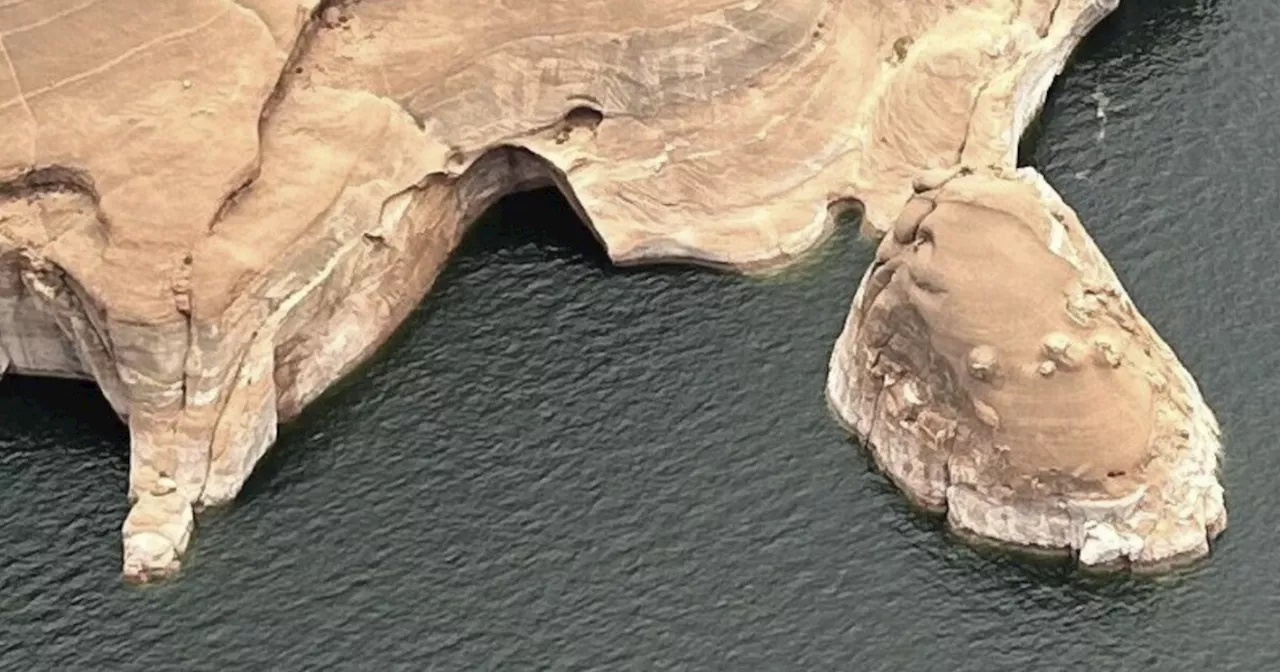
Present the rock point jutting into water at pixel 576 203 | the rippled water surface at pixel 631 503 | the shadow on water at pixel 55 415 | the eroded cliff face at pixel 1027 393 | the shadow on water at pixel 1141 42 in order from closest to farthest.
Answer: the rippled water surface at pixel 631 503 → the eroded cliff face at pixel 1027 393 → the rock point jutting into water at pixel 576 203 → the shadow on water at pixel 55 415 → the shadow on water at pixel 1141 42

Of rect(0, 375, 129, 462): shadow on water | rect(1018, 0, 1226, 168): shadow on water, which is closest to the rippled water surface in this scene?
rect(0, 375, 129, 462): shadow on water

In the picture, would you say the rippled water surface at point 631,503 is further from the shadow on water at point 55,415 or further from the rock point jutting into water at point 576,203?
the rock point jutting into water at point 576,203

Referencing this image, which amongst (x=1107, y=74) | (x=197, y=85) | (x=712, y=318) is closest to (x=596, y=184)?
(x=712, y=318)

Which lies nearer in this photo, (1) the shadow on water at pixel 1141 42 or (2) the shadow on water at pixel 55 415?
(2) the shadow on water at pixel 55 415

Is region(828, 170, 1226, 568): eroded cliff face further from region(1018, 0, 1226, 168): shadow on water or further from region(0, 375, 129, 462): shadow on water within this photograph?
region(0, 375, 129, 462): shadow on water

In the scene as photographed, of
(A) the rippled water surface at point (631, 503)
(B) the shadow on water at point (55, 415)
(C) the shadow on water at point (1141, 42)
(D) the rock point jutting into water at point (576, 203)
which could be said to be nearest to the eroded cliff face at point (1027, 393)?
(D) the rock point jutting into water at point (576, 203)

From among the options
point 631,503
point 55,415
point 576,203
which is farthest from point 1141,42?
point 55,415

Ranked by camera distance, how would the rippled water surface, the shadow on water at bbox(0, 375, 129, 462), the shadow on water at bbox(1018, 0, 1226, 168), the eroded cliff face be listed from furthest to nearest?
1. the shadow on water at bbox(1018, 0, 1226, 168)
2. the shadow on water at bbox(0, 375, 129, 462)
3. the eroded cliff face
4. the rippled water surface
